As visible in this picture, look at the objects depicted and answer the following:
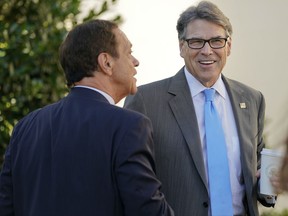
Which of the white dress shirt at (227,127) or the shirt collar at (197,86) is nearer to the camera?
the white dress shirt at (227,127)

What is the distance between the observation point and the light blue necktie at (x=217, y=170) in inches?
150

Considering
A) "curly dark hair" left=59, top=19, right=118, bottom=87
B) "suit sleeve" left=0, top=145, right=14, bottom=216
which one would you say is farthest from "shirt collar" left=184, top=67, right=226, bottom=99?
"suit sleeve" left=0, top=145, right=14, bottom=216

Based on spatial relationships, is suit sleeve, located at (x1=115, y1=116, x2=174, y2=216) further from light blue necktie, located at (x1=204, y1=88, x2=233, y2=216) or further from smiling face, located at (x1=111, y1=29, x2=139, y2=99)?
light blue necktie, located at (x1=204, y1=88, x2=233, y2=216)

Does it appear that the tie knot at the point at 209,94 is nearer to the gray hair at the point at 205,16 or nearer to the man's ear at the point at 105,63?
the gray hair at the point at 205,16

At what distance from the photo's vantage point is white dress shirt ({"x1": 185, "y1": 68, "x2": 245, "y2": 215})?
390 cm

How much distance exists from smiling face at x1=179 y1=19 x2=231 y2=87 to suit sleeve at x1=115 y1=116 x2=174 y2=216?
1.00 m

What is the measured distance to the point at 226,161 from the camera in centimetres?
386

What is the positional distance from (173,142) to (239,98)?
477mm

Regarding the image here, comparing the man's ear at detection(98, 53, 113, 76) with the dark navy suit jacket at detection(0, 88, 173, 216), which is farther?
the man's ear at detection(98, 53, 113, 76)

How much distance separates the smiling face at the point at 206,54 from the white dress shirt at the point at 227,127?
0.20 feet

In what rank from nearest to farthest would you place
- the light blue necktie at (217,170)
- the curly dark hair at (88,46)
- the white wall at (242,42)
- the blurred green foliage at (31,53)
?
the curly dark hair at (88,46) → the light blue necktie at (217,170) → the blurred green foliage at (31,53) → the white wall at (242,42)

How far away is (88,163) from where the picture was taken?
3.08 m

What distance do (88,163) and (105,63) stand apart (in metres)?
0.44

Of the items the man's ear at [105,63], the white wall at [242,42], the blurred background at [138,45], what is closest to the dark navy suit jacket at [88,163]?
the man's ear at [105,63]
